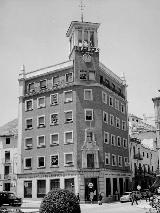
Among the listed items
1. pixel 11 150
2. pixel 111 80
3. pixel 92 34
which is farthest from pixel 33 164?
pixel 92 34

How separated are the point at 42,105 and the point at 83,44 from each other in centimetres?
1227

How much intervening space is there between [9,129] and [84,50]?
27.8 meters

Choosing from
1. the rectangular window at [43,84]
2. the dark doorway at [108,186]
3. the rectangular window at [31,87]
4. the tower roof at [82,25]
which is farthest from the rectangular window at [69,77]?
the dark doorway at [108,186]

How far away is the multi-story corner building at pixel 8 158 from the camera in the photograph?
215 feet

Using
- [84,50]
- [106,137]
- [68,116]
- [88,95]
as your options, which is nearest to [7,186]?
[68,116]

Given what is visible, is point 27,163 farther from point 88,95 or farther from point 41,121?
point 88,95

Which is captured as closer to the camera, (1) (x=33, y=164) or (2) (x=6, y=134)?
(1) (x=33, y=164)

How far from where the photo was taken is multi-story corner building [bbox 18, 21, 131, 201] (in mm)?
50688

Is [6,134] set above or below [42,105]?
below

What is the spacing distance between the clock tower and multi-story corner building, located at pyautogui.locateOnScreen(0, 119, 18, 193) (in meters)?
22.1

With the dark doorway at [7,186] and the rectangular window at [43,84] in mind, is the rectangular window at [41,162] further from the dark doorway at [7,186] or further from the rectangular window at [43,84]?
the dark doorway at [7,186]

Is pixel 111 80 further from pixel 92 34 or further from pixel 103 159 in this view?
pixel 103 159

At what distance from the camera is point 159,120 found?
206 ft

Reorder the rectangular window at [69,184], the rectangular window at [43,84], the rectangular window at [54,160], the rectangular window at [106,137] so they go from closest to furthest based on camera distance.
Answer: the rectangular window at [69,184]
the rectangular window at [54,160]
the rectangular window at [106,137]
the rectangular window at [43,84]
